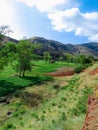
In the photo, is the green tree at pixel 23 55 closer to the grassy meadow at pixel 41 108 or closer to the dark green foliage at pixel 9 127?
the grassy meadow at pixel 41 108

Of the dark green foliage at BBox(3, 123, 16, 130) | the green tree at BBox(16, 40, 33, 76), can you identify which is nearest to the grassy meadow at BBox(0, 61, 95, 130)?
the dark green foliage at BBox(3, 123, 16, 130)

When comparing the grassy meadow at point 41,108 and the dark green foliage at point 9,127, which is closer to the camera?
the grassy meadow at point 41,108

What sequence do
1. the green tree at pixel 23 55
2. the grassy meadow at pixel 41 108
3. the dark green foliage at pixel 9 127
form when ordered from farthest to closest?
the green tree at pixel 23 55 → the dark green foliage at pixel 9 127 → the grassy meadow at pixel 41 108

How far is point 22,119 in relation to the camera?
87.7 ft

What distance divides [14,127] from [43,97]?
48.1 feet

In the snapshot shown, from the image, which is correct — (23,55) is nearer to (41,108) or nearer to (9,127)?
(41,108)

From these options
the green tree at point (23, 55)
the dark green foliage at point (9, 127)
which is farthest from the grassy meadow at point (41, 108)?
the green tree at point (23, 55)

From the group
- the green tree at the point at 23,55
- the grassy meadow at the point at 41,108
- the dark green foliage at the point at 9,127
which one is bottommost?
the dark green foliage at the point at 9,127

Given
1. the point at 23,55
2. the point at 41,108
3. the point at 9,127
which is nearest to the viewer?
the point at 9,127

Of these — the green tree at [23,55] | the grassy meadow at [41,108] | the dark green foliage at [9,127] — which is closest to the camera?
the grassy meadow at [41,108]

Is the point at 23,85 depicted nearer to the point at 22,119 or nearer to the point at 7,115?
the point at 7,115

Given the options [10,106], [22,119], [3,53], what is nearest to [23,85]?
[3,53]

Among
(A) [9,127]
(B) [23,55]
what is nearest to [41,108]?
(A) [9,127]

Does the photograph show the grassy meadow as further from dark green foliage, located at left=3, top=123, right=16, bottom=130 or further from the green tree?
the green tree
